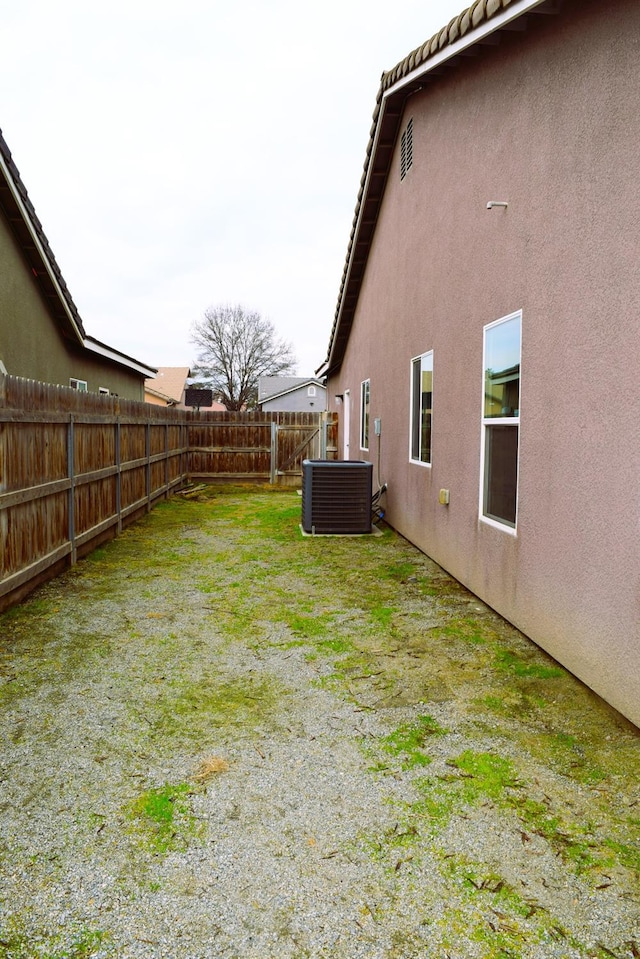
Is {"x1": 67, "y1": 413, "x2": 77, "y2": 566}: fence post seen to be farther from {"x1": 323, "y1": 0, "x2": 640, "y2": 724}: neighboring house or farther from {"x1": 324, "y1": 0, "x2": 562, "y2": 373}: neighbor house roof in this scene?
{"x1": 324, "y1": 0, "x2": 562, "y2": 373}: neighbor house roof

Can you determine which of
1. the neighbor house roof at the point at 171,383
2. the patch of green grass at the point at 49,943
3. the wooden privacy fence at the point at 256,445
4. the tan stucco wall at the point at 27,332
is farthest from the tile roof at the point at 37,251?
the neighbor house roof at the point at 171,383

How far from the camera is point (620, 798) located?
243cm

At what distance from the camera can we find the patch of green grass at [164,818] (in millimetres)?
2146

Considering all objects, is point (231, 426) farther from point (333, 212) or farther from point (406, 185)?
point (333, 212)

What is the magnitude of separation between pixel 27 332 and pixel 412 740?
27.3 feet

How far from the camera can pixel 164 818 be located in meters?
2.29

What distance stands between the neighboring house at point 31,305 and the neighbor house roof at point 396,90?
4.63 metres

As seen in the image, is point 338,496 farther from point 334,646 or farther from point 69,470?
point 334,646

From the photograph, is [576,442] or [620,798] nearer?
[620,798]

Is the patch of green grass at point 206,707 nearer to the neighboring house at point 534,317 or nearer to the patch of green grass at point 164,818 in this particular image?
the patch of green grass at point 164,818

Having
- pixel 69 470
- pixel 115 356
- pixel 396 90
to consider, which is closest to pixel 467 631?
pixel 69 470

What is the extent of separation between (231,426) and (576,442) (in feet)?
40.2

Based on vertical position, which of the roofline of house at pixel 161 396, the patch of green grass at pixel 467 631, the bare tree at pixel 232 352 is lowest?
the patch of green grass at pixel 467 631

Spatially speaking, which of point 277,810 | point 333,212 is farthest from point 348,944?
point 333,212
